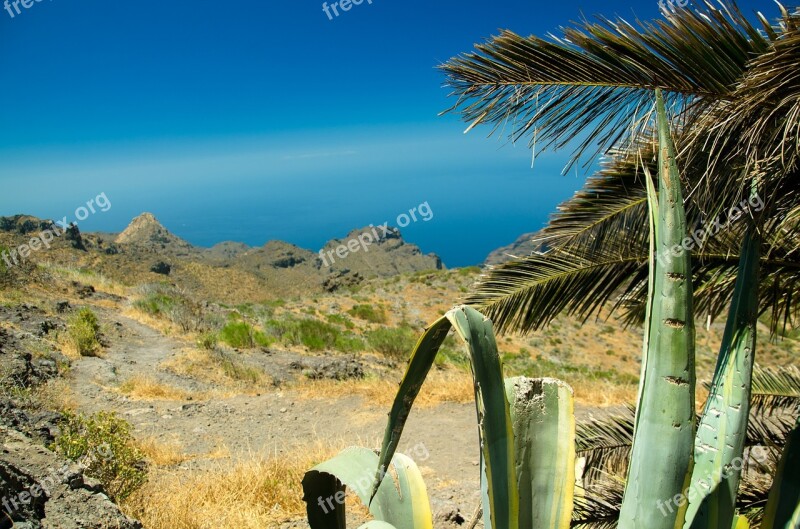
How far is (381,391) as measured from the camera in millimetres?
7434

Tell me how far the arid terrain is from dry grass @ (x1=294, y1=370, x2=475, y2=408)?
0.03 meters

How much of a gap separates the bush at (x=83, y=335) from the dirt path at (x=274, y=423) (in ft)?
1.28

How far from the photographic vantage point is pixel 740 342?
128cm

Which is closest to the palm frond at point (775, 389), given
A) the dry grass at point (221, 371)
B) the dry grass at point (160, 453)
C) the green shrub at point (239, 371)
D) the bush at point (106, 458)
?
the bush at point (106, 458)

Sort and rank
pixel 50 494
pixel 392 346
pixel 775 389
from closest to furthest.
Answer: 1. pixel 50 494
2. pixel 775 389
3. pixel 392 346

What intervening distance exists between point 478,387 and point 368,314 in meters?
18.0

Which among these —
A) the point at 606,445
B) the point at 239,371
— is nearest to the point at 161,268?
the point at 239,371

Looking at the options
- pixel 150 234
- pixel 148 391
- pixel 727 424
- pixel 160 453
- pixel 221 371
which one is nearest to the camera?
pixel 727 424

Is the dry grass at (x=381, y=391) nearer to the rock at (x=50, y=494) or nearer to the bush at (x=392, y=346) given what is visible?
the bush at (x=392, y=346)

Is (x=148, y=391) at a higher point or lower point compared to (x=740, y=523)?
higher

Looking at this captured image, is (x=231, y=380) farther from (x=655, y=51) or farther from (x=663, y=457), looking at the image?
(x=663, y=457)

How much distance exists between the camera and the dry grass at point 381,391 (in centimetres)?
725

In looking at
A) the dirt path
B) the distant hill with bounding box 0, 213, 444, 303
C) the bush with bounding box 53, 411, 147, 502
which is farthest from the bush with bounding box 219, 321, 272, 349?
the distant hill with bounding box 0, 213, 444, 303

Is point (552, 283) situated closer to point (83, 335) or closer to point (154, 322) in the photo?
point (83, 335)
